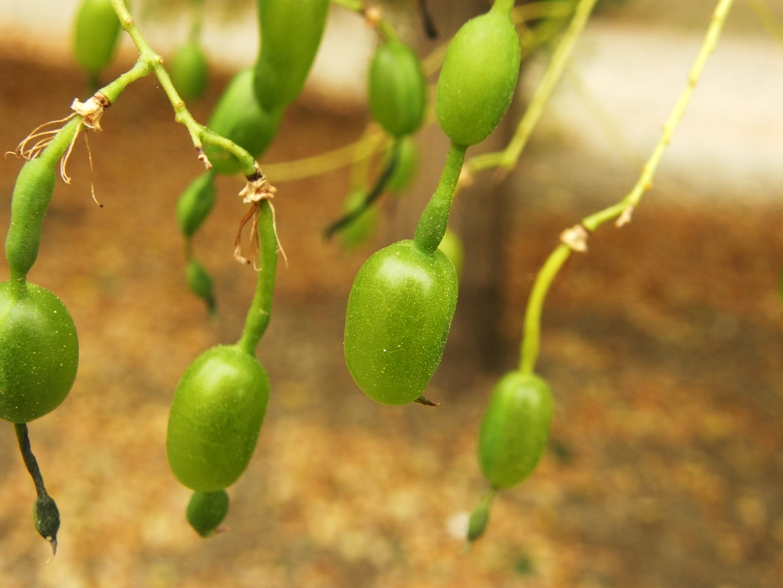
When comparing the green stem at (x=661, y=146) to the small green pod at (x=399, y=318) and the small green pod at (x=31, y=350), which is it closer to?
the small green pod at (x=399, y=318)

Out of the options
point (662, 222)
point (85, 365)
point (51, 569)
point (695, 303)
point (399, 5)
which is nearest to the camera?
point (51, 569)

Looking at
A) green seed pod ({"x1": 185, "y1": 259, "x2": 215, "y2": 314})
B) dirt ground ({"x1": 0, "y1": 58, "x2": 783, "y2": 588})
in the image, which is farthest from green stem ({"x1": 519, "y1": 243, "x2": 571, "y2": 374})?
dirt ground ({"x1": 0, "y1": 58, "x2": 783, "y2": 588})

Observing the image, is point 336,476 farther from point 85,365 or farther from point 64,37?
point 64,37

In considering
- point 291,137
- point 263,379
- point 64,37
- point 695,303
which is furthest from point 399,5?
point 64,37

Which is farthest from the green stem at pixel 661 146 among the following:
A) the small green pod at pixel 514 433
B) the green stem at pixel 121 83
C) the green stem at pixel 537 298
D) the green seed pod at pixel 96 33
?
the green seed pod at pixel 96 33

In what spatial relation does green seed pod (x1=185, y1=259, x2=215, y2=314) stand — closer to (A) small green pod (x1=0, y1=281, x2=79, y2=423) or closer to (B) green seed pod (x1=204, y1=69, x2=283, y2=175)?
(B) green seed pod (x1=204, y1=69, x2=283, y2=175)

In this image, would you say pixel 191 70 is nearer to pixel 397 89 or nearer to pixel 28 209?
pixel 397 89
